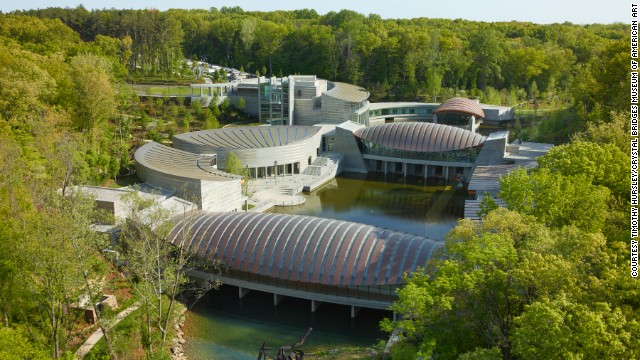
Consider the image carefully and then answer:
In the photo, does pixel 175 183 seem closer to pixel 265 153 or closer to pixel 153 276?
pixel 265 153

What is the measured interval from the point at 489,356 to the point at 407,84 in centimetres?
8781

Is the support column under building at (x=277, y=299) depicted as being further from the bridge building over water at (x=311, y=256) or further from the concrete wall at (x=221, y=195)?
the concrete wall at (x=221, y=195)

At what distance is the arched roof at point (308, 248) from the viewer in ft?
106

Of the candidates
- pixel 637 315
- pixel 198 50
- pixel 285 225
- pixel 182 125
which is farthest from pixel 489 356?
pixel 198 50

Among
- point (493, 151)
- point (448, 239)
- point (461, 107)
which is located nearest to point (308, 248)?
point (448, 239)

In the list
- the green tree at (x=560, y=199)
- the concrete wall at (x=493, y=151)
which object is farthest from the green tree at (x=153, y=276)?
the concrete wall at (x=493, y=151)

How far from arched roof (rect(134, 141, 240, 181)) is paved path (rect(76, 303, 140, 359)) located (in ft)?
50.7

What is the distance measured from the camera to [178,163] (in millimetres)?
52312

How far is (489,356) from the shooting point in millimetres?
18344

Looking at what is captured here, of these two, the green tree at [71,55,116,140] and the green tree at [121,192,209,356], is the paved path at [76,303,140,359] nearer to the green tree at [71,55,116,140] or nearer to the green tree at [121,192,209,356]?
the green tree at [121,192,209,356]

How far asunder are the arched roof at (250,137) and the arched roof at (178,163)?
142 inches

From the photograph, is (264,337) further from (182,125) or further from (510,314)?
(182,125)

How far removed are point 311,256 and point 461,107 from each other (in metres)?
51.0

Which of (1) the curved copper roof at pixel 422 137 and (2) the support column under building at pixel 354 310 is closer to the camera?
(2) the support column under building at pixel 354 310
